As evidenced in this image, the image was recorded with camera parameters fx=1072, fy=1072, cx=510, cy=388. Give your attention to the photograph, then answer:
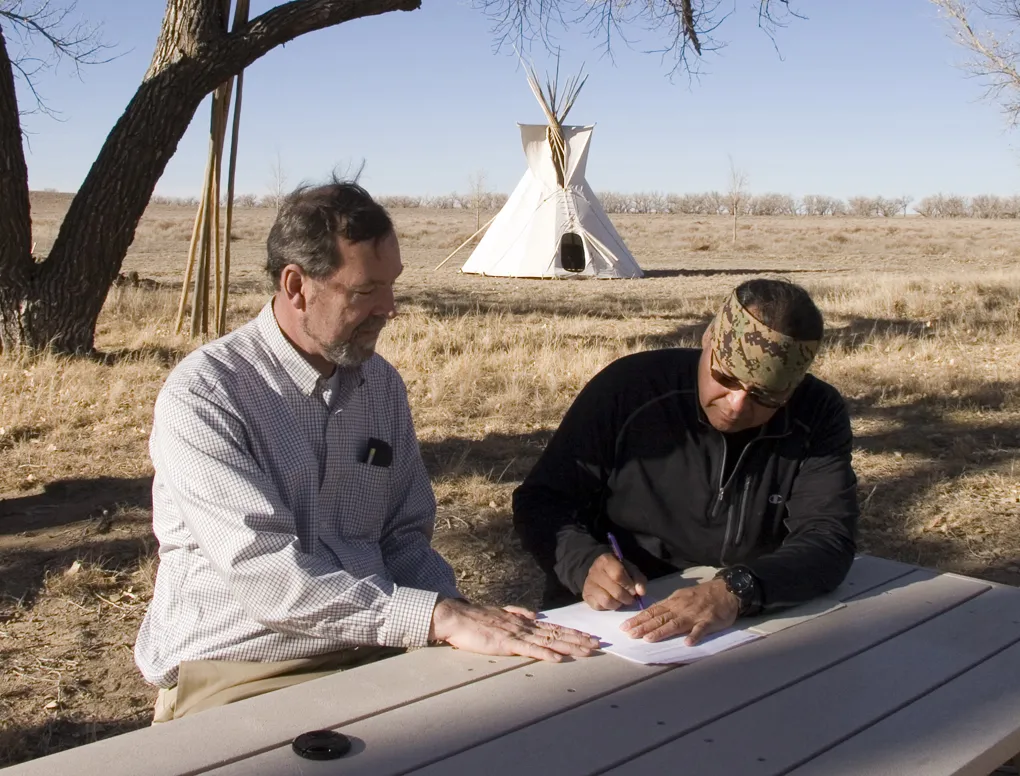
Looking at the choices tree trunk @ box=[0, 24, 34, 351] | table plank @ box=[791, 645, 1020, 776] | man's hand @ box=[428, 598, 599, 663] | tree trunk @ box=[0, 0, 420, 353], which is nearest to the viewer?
table plank @ box=[791, 645, 1020, 776]

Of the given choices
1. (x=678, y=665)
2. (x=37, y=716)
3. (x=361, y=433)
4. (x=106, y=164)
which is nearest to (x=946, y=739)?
(x=678, y=665)

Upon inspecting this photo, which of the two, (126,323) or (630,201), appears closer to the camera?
(126,323)

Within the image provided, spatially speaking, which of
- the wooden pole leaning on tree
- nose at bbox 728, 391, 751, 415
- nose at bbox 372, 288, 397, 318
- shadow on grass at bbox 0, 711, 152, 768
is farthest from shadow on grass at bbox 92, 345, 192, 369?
nose at bbox 728, 391, 751, 415

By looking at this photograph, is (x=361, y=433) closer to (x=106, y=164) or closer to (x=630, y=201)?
(x=106, y=164)

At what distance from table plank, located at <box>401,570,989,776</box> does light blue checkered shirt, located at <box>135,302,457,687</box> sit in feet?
1.47

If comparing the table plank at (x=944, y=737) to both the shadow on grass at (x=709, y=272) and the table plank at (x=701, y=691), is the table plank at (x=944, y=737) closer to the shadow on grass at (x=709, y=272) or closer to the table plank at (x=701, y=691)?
the table plank at (x=701, y=691)

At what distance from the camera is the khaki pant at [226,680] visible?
2123 mm

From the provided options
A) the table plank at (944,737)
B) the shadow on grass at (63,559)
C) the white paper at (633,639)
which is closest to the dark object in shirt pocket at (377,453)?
the white paper at (633,639)

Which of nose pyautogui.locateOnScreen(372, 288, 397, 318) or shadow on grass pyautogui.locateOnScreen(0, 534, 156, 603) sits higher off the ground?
nose pyautogui.locateOnScreen(372, 288, 397, 318)

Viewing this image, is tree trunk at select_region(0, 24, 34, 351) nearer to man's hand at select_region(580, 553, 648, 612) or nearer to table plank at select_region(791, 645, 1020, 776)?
man's hand at select_region(580, 553, 648, 612)

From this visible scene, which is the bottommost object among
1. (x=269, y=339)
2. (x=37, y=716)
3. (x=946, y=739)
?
(x=37, y=716)

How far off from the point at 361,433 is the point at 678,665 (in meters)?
0.89

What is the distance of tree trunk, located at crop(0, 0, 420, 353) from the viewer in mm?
7980

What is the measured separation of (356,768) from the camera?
1.49 m
